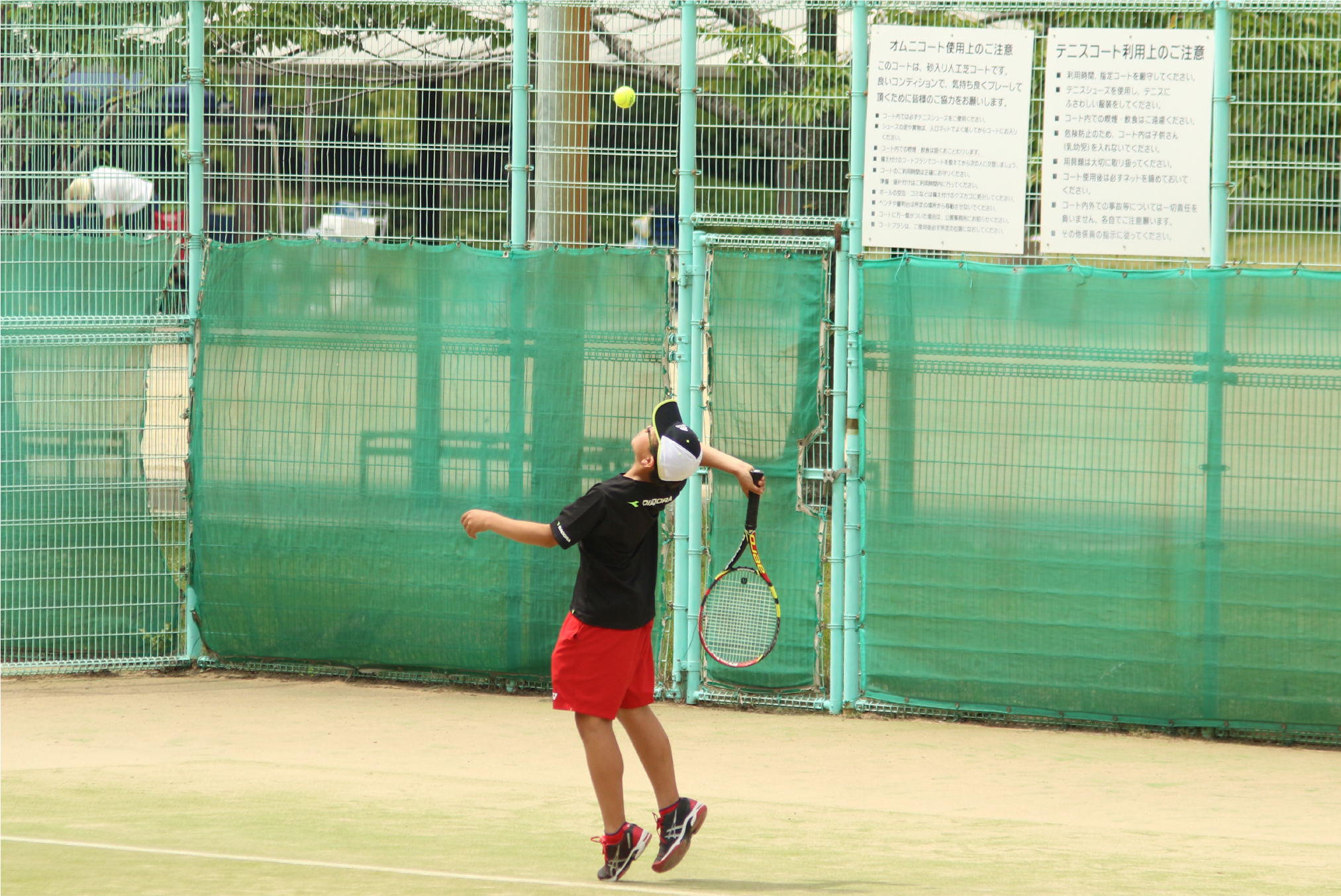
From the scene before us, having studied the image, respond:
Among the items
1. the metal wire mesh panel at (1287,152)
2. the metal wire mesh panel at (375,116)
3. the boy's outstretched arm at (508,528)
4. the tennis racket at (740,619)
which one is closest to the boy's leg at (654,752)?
the boy's outstretched arm at (508,528)

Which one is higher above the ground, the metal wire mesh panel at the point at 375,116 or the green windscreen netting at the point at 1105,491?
the metal wire mesh panel at the point at 375,116

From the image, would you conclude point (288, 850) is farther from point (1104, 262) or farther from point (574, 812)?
point (1104, 262)

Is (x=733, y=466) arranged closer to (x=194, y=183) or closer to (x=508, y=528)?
(x=508, y=528)

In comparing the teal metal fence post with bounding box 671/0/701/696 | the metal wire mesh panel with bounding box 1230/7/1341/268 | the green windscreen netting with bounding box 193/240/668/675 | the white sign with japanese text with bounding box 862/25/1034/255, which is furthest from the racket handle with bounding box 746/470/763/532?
the metal wire mesh panel with bounding box 1230/7/1341/268

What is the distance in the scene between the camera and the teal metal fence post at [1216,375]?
764cm

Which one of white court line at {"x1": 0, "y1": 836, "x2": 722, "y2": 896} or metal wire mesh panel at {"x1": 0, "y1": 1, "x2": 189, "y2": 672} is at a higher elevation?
metal wire mesh panel at {"x1": 0, "y1": 1, "x2": 189, "y2": 672}

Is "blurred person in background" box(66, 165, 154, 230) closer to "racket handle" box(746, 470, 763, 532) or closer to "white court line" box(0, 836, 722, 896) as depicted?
"white court line" box(0, 836, 722, 896)

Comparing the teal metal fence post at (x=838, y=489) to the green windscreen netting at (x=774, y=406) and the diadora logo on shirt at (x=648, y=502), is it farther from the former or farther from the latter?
the diadora logo on shirt at (x=648, y=502)

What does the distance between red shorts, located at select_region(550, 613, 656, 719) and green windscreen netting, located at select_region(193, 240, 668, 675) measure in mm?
2852

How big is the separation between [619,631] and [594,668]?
0.53 feet

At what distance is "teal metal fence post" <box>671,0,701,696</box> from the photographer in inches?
324

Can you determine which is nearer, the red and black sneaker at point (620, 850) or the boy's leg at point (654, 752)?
the red and black sneaker at point (620, 850)

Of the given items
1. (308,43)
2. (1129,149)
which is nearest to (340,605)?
(308,43)

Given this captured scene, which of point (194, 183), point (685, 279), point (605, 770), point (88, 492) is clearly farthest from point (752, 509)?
point (88, 492)
